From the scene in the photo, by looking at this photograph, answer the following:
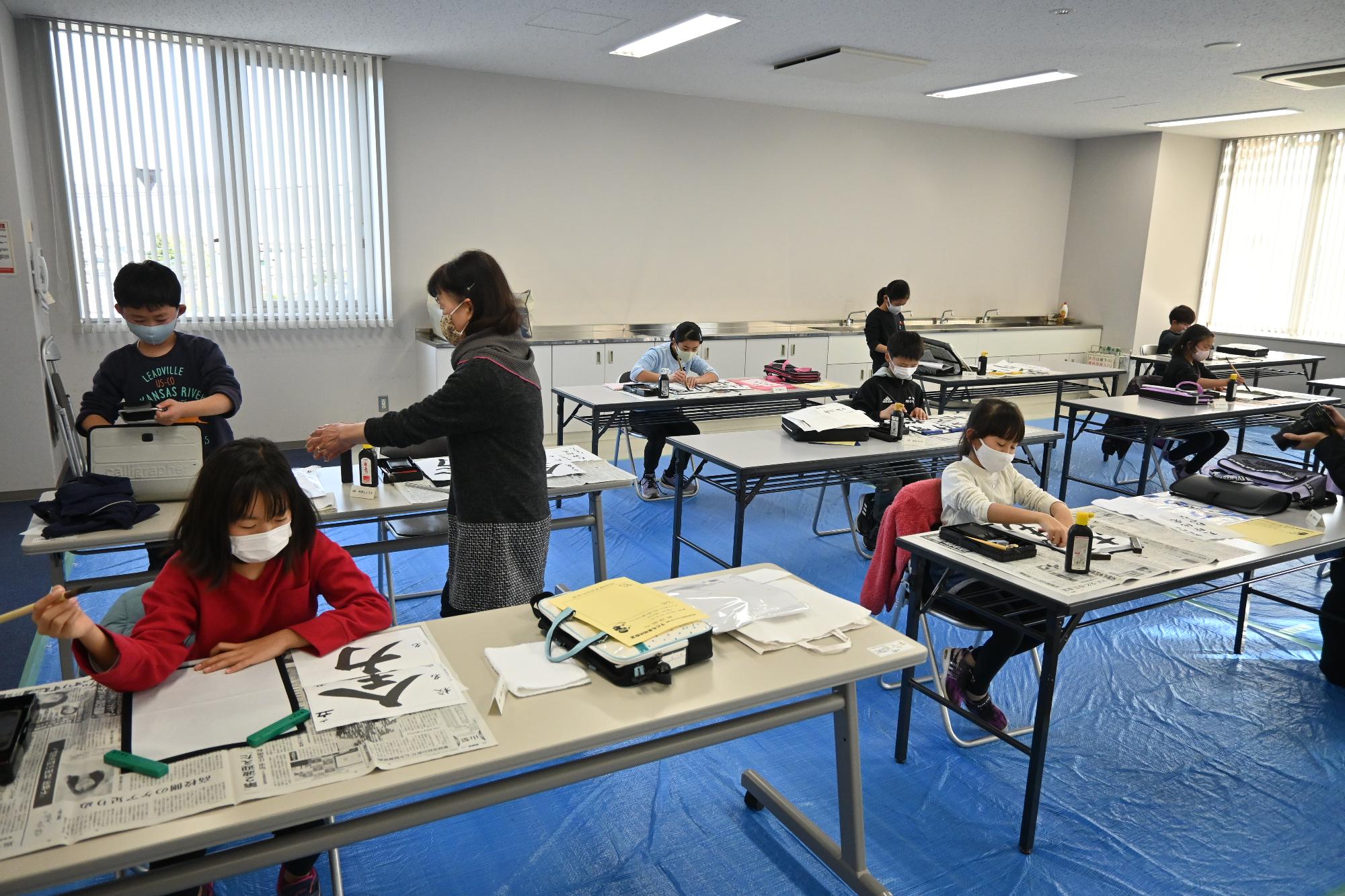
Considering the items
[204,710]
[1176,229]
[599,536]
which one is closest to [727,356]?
[599,536]

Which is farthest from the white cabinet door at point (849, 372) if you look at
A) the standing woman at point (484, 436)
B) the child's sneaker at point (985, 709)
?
the standing woman at point (484, 436)

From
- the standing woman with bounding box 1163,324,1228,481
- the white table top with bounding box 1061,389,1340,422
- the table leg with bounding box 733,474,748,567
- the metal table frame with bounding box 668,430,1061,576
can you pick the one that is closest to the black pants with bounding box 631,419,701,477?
the metal table frame with bounding box 668,430,1061,576

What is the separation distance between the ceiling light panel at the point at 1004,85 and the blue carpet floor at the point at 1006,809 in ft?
14.5

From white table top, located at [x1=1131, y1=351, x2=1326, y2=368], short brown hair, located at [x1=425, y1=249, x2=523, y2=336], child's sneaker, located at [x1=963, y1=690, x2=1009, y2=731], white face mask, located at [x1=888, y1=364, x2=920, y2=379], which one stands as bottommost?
child's sneaker, located at [x1=963, y1=690, x2=1009, y2=731]

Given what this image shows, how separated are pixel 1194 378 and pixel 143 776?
6319mm

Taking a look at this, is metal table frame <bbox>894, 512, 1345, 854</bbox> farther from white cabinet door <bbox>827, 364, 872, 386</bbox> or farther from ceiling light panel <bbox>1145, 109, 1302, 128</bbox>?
ceiling light panel <bbox>1145, 109, 1302, 128</bbox>

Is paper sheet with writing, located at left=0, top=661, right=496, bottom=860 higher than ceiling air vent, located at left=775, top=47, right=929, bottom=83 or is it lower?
lower

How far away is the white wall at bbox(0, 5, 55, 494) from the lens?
14.8 feet

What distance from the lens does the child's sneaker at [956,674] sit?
8.68ft

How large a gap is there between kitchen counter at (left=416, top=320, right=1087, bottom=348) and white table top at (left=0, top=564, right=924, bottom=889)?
472cm

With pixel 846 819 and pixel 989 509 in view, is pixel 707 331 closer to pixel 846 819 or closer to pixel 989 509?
pixel 989 509

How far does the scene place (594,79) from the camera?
6.71 meters

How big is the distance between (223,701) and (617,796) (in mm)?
1255

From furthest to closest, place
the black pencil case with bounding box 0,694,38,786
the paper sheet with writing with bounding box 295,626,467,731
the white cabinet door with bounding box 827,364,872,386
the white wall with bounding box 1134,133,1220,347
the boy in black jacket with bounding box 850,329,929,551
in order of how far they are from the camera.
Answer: the white wall with bounding box 1134,133,1220,347 < the white cabinet door with bounding box 827,364,872,386 < the boy in black jacket with bounding box 850,329,929,551 < the paper sheet with writing with bounding box 295,626,467,731 < the black pencil case with bounding box 0,694,38,786
